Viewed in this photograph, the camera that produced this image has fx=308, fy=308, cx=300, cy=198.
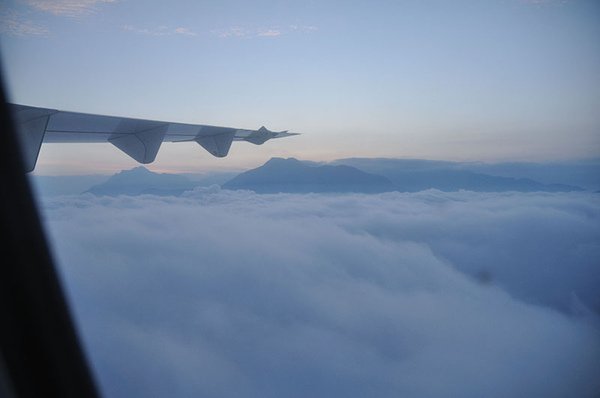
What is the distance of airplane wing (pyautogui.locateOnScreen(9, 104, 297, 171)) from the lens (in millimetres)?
2215

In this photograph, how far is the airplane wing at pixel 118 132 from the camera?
2.21 meters

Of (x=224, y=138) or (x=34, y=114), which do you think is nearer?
(x=34, y=114)

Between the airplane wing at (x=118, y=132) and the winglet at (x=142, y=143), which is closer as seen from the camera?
the airplane wing at (x=118, y=132)

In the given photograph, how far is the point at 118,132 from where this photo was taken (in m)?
3.51

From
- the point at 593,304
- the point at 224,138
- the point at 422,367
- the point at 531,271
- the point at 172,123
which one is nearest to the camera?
the point at 172,123

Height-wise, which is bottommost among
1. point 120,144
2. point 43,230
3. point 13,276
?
point 13,276

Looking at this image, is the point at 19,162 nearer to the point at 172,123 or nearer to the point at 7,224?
the point at 7,224

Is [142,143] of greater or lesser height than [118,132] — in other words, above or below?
below

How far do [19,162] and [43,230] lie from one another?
0.29m

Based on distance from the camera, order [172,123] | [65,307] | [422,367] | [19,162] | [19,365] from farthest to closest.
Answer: [422,367] → [172,123] → [65,307] → [19,162] → [19,365]

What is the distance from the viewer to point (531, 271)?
2386cm

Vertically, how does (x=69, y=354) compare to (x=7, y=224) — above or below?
below

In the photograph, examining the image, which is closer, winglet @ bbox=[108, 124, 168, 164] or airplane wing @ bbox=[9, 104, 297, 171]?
airplane wing @ bbox=[9, 104, 297, 171]

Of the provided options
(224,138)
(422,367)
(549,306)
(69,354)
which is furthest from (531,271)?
(69,354)
